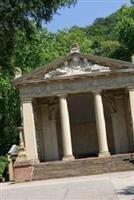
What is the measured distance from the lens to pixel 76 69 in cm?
3734

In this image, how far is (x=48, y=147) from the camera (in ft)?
134

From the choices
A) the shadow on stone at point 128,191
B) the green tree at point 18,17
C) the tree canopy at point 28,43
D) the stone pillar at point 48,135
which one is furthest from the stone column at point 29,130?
the green tree at point 18,17

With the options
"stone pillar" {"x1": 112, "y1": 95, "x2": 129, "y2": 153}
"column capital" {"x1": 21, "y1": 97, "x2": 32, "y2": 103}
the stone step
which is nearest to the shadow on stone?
the stone step

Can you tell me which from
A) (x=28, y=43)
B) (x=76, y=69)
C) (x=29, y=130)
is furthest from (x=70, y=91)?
(x=28, y=43)

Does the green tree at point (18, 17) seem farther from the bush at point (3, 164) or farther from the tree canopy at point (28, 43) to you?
the bush at point (3, 164)

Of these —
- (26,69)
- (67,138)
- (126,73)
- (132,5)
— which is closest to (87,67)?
(126,73)

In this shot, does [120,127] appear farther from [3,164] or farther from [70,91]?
[3,164]

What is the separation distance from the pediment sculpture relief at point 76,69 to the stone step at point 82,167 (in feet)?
20.4

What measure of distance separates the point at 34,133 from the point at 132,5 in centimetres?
3104

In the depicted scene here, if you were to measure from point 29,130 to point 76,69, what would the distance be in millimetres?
5363

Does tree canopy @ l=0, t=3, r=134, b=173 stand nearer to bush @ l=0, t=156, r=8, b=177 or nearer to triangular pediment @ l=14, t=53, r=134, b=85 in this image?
triangular pediment @ l=14, t=53, r=134, b=85

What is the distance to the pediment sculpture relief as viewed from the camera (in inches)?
1460

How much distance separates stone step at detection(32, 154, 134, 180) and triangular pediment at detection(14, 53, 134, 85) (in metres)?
6.06

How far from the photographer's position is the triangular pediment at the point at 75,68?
121 ft
